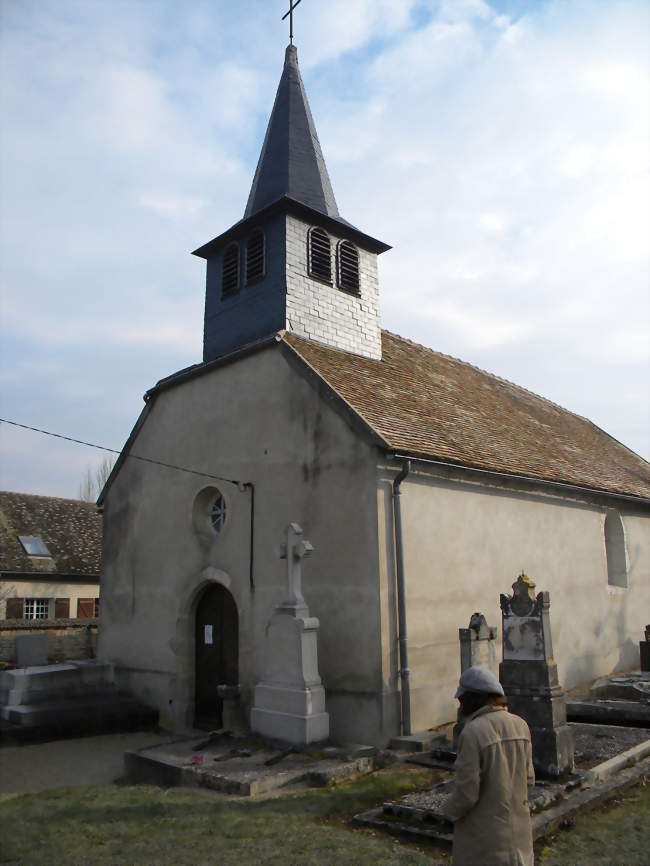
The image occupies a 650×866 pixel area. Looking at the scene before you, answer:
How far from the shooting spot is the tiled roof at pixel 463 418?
464 inches

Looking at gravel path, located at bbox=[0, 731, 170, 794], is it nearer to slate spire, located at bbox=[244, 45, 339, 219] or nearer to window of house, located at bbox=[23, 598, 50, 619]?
slate spire, located at bbox=[244, 45, 339, 219]

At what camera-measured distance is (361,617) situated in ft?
33.0

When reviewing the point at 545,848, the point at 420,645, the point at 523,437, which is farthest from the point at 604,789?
the point at 523,437

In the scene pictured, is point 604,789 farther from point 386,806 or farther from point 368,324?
point 368,324

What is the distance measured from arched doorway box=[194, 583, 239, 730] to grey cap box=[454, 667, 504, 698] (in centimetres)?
869

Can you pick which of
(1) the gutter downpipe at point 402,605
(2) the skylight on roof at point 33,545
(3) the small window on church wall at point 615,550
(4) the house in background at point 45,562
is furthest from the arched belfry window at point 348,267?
(2) the skylight on roof at point 33,545

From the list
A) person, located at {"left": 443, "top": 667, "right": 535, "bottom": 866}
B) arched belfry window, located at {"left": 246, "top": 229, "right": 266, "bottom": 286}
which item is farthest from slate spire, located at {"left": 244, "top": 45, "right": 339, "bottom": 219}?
person, located at {"left": 443, "top": 667, "right": 535, "bottom": 866}

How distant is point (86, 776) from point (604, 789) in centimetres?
669

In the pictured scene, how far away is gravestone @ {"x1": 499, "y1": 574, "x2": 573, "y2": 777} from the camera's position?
300 inches

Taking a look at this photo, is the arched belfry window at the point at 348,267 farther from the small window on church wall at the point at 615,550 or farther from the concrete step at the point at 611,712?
the concrete step at the point at 611,712

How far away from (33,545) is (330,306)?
17.2 m

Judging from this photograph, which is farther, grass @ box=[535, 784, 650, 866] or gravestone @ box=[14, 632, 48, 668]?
gravestone @ box=[14, 632, 48, 668]

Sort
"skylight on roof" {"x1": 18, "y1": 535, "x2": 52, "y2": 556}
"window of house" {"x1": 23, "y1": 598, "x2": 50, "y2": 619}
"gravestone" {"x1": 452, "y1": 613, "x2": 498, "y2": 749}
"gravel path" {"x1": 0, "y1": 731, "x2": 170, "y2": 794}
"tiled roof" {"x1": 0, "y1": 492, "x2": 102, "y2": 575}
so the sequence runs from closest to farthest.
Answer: "gravel path" {"x1": 0, "y1": 731, "x2": 170, "y2": 794} < "gravestone" {"x1": 452, "y1": 613, "x2": 498, "y2": 749} < "window of house" {"x1": 23, "y1": 598, "x2": 50, "y2": 619} < "tiled roof" {"x1": 0, "y1": 492, "x2": 102, "y2": 575} < "skylight on roof" {"x1": 18, "y1": 535, "x2": 52, "y2": 556}

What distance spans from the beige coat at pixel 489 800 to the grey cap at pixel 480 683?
14 cm
